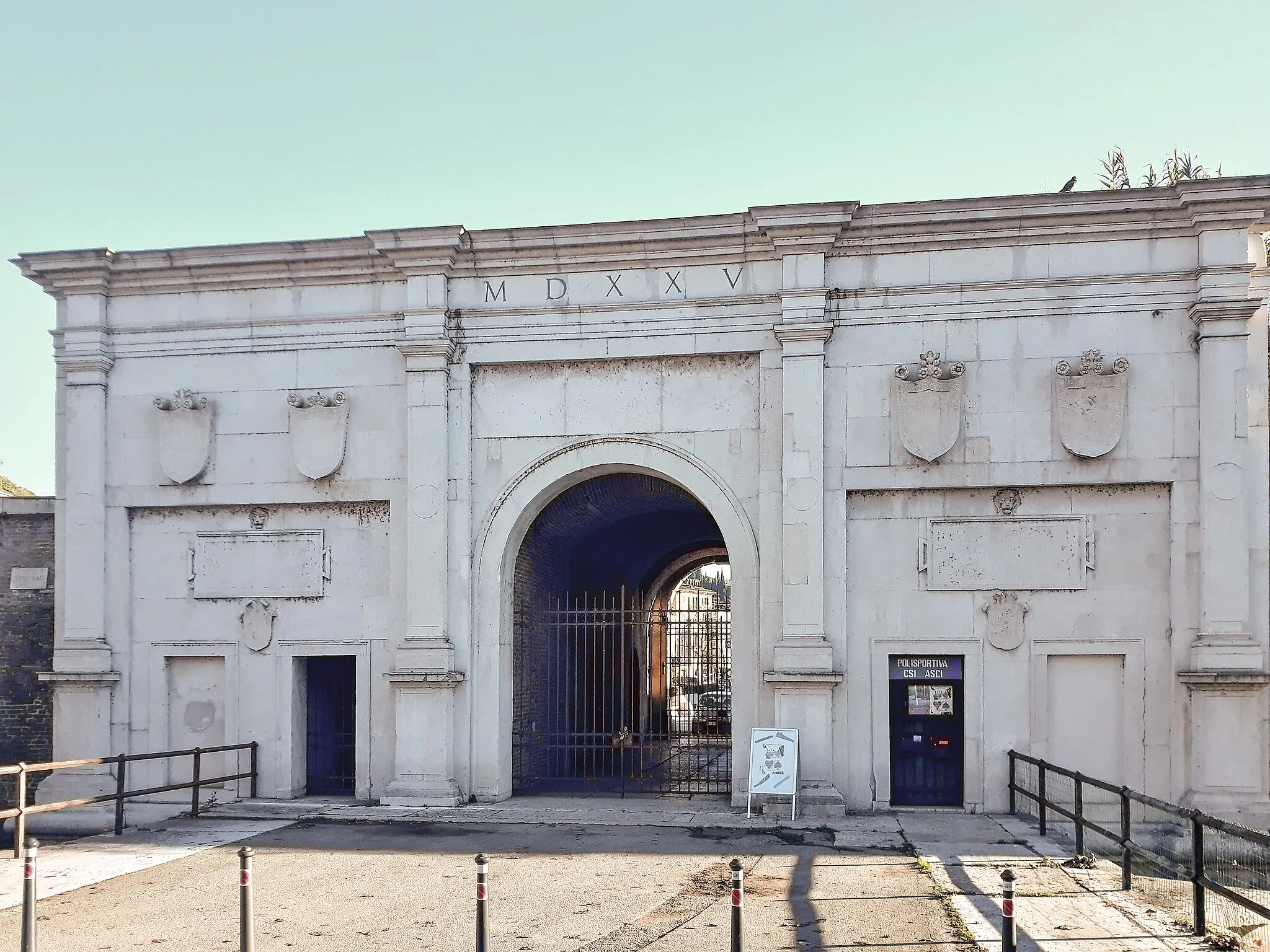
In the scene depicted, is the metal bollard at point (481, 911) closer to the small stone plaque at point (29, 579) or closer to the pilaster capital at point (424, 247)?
the pilaster capital at point (424, 247)

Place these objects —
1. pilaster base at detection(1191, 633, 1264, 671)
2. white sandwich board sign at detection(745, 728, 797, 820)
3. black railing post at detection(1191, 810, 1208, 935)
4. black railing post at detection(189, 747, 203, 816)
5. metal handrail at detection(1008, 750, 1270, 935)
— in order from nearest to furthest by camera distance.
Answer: metal handrail at detection(1008, 750, 1270, 935) → black railing post at detection(1191, 810, 1208, 935) → pilaster base at detection(1191, 633, 1264, 671) → white sandwich board sign at detection(745, 728, 797, 820) → black railing post at detection(189, 747, 203, 816)

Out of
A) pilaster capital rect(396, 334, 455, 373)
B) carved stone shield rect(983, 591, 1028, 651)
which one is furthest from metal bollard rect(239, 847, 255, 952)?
carved stone shield rect(983, 591, 1028, 651)

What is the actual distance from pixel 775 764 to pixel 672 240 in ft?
23.5

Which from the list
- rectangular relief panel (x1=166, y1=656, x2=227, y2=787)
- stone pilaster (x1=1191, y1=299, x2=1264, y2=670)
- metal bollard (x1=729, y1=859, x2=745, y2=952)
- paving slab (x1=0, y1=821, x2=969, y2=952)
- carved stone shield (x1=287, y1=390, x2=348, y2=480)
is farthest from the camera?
rectangular relief panel (x1=166, y1=656, x2=227, y2=787)

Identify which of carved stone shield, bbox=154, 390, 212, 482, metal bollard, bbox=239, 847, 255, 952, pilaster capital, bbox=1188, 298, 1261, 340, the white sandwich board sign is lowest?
the white sandwich board sign

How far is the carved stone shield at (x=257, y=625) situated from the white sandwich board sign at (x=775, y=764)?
23.7 ft

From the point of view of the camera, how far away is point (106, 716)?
58.5ft

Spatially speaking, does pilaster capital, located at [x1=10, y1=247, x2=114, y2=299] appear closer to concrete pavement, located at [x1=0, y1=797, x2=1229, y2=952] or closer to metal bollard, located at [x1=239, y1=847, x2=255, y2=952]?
concrete pavement, located at [x1=0, y1=797, x2=1229, y2=952]

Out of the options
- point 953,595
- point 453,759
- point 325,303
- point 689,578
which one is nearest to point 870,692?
point 953,595

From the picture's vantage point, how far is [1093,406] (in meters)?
15.7

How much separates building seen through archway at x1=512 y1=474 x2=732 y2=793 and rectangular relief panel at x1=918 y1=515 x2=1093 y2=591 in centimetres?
312

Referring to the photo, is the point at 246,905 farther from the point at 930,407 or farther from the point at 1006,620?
the point at 930,407

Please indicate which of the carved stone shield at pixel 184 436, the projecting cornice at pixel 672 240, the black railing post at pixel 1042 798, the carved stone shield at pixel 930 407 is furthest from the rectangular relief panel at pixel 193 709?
the black railing post at pixel 1042 798

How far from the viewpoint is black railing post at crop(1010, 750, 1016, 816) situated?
15211mm
